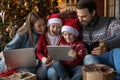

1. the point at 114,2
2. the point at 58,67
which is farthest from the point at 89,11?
the point at 114,2

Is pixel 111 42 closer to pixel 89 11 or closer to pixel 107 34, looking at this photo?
pixel 107 34

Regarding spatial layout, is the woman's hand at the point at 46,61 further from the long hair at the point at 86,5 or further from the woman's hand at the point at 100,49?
the long hair at the point at 86,5

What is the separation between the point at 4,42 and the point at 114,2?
238cm

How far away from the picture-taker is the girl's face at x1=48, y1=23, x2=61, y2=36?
229 cm

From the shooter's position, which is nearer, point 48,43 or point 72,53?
point 72,53

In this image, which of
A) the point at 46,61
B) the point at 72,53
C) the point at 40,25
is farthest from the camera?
the point at 40,25

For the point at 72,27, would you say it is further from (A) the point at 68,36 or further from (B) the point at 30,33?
(B) the point at 30,33

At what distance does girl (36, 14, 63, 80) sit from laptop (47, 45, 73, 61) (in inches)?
2.7

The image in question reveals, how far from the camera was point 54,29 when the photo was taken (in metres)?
2.29

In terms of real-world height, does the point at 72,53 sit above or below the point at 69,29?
below

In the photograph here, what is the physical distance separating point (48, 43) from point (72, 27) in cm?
26

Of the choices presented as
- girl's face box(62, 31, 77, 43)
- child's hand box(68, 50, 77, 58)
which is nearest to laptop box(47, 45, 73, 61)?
child's hand box(68, 50, 77, 58)

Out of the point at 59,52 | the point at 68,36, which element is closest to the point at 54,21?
the point at 68,36

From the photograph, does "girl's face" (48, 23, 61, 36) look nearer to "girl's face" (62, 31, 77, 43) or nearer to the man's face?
"girl's face" (62, 31, 77, 43)
